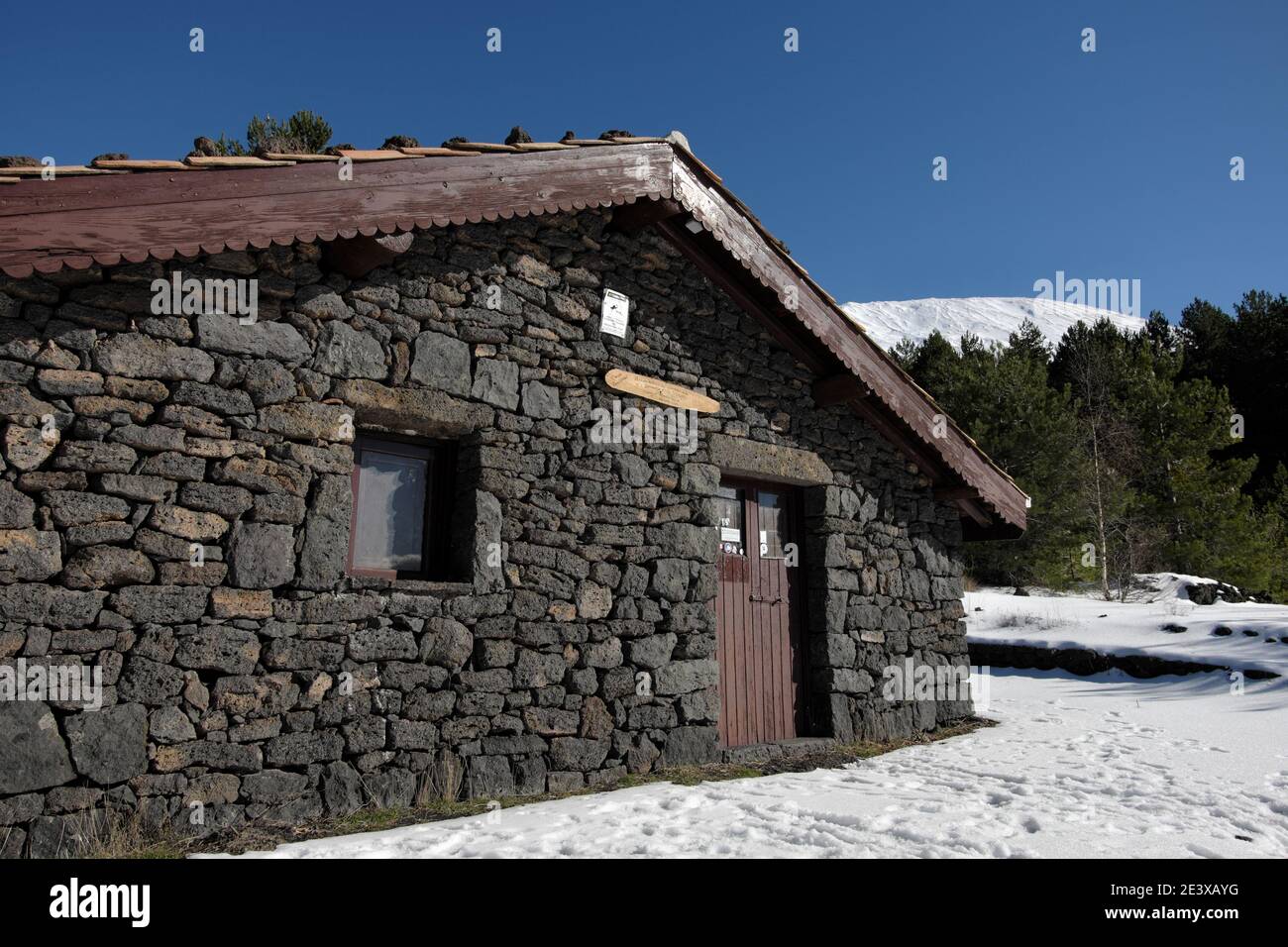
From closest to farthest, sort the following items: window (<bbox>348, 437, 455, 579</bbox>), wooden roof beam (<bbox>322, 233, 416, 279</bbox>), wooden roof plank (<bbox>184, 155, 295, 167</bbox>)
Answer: wooden roof plank (<bbox>184, 155, 295, 167</bbox>), wooden roof beam (<bbox>322, 233, 416, 279</bbox>), window (<bbox>348, 437, 455, 579</bbox>)

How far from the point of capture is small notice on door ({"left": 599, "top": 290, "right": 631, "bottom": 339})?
5680 mm

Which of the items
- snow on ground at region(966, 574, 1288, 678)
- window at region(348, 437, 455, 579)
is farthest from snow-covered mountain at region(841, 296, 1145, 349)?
window at region(348, 437, 455, 579)

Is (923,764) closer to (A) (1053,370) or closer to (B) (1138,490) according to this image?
(B) (1138,490)

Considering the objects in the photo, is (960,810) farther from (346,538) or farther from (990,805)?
(346,538)

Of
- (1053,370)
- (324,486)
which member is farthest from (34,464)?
(1053,370)

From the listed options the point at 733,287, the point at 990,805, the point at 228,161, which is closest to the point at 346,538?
the point at 228,161

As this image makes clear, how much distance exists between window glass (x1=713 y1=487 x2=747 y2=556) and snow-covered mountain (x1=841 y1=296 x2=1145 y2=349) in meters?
86.1

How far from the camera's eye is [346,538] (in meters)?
4.39

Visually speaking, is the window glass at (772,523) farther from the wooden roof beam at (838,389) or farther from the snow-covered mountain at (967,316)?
the snow-covered mountain at (967,316)

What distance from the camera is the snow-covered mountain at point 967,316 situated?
92812 millimetres

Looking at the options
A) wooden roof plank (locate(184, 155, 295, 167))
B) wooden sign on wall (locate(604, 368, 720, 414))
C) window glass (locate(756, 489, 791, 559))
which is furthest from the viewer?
window glass (locate(756, 489, 791, 559))

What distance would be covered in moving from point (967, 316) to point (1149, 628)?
312 ft

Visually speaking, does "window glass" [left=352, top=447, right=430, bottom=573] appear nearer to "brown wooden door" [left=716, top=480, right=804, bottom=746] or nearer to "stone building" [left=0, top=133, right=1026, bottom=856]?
"stone building" [left=0, top=133, right=1026, bottom=856]
